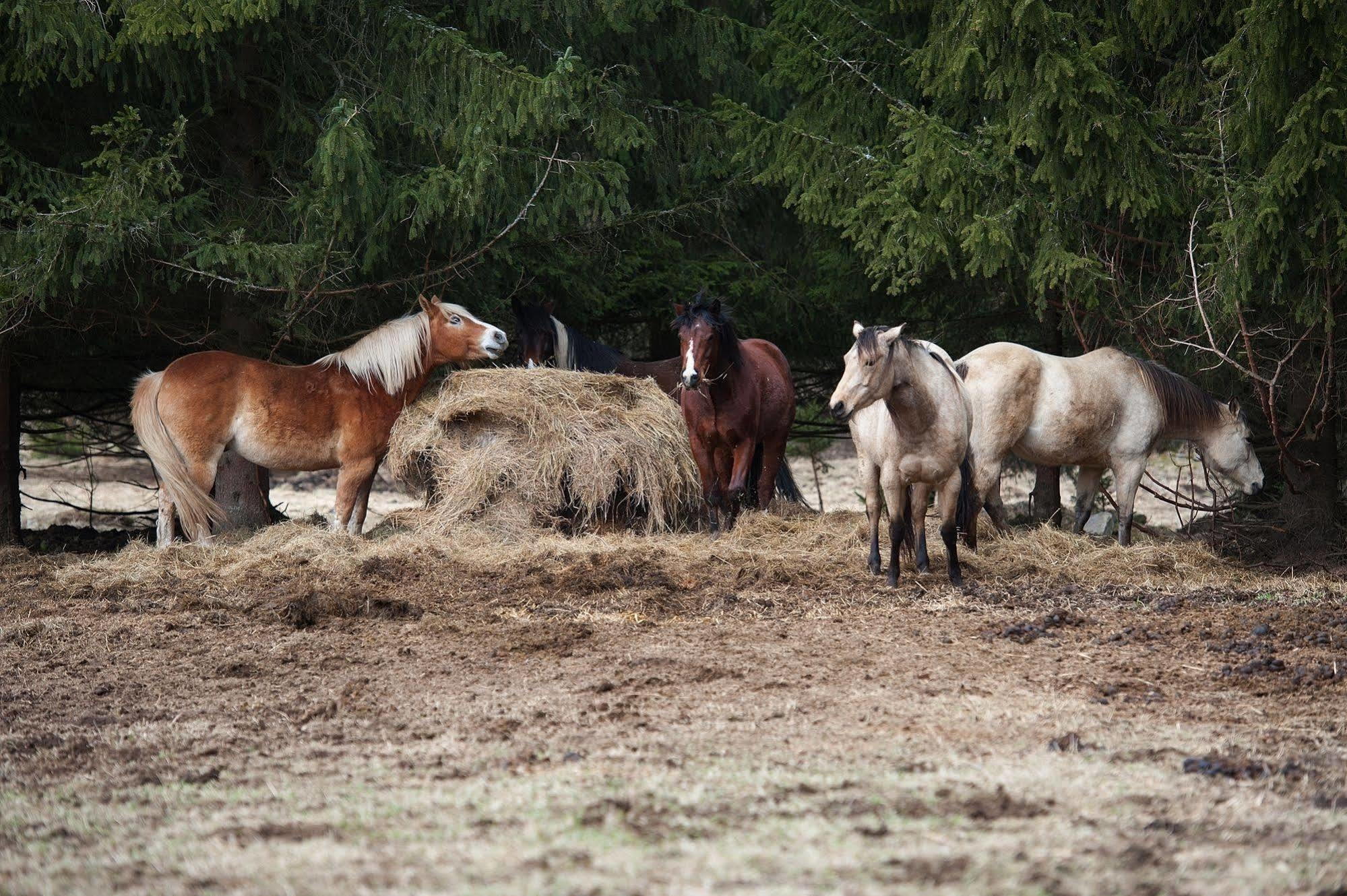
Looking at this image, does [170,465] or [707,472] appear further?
[707,472]

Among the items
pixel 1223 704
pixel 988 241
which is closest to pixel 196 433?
pixel 988 241

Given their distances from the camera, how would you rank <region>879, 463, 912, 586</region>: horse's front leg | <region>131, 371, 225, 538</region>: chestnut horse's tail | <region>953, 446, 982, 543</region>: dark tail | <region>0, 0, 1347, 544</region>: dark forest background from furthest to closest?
1. <region>131, 371, 225, 538</region>: chestnut horse's tail
2. <region>0, 0, 1347, 544</region>: dark forest background
3. <region>953, 446, 982, 543</region>: dark tail
4. <region>879, 463, 912, 586</region>: horse's front leg

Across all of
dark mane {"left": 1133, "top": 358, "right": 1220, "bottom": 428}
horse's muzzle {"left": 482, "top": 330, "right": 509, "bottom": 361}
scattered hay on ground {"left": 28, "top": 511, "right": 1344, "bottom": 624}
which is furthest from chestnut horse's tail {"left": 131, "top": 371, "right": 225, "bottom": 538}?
dark mane {"left": 1133, "top": 358, "right": 1220, "bottom": 428}

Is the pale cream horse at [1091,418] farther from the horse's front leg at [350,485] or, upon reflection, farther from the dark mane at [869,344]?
the horse's front leg at [350,485]

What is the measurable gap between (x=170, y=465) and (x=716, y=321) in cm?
403

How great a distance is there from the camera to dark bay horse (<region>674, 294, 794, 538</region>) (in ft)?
30.4

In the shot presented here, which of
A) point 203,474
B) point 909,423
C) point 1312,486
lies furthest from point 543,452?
point 1312,486

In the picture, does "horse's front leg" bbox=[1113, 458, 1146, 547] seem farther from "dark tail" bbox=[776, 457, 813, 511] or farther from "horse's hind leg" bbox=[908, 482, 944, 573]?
"dark tail" bbox=[776, 457, 813, 511]

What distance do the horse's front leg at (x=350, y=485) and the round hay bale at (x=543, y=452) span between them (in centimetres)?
25

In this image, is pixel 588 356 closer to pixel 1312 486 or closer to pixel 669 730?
pixel 1312 486

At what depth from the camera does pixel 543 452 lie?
370 inches

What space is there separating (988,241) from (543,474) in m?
3.54

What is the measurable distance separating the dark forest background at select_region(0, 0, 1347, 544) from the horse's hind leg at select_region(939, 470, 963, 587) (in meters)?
1.86

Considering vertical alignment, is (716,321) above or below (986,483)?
above
